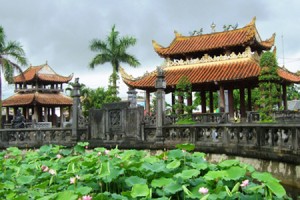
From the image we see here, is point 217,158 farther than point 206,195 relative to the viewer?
Yes

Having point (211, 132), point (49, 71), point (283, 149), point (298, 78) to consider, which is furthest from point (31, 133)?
point (49, 71)

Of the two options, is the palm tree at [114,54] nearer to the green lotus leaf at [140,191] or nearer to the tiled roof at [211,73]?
the tiled roof at [211,73]

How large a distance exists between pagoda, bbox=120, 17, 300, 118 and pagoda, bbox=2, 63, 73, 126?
53.0 ft

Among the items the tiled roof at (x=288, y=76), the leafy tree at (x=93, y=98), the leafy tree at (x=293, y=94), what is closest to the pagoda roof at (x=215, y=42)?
the tiled roof at (x=288, y=76)

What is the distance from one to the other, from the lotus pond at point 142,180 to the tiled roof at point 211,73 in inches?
742

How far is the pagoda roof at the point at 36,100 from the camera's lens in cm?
4253

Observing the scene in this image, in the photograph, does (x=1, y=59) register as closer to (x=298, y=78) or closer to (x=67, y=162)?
(x=298, y=78)

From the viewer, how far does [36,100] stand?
42.4 metres

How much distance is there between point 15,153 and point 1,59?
2529cm

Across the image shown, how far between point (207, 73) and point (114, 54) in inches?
657

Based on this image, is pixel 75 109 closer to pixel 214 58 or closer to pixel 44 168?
pixel 44 168

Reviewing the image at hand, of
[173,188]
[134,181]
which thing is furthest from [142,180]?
[173,188]

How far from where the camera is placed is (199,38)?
29781 millimetres

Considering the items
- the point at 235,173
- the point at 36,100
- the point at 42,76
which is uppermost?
the point at 42,76
